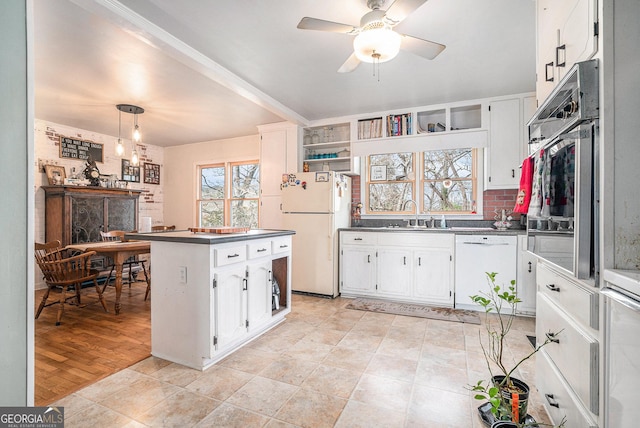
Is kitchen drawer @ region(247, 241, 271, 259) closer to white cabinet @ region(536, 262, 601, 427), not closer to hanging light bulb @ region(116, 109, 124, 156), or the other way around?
white cabinet @ region(536, 262, 601, 427)

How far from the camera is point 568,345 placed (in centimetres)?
137

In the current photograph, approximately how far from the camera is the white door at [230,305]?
91.2 inches

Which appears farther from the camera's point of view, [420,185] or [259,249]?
[420,185]

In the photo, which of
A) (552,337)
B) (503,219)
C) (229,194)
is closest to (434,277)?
(503,219)

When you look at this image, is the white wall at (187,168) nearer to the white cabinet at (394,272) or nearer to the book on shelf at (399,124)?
the book on shelf at (399,124)

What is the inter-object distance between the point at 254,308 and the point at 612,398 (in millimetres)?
2344

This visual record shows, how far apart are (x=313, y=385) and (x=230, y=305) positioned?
0.89 meters

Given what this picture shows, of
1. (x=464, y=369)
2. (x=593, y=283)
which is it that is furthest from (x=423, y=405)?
(x=593, y=283)

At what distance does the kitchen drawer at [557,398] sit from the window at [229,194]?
4.75 metres

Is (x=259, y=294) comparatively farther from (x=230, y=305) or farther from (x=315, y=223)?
(x=315, y=223)

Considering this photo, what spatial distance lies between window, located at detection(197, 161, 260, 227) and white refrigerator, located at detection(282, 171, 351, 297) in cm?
150

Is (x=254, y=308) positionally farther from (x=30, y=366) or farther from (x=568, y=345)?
(x=568, y=345)

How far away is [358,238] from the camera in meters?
4.13
